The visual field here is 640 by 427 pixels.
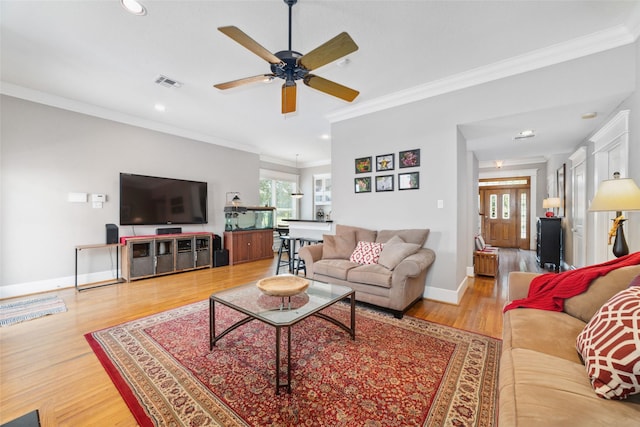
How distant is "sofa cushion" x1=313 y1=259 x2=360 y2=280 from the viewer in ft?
10.00

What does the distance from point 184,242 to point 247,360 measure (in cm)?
360

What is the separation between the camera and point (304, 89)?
11.2ft

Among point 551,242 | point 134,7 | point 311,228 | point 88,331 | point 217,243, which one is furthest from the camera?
point 217,243

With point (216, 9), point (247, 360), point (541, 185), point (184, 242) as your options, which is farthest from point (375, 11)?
point (541, 185)

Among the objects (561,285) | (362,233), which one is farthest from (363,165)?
(561,285)

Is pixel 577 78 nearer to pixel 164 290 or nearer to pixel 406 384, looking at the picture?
pixel 406 384

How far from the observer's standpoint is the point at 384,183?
3.78 meters

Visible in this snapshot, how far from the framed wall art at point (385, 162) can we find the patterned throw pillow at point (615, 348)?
2.73 metres

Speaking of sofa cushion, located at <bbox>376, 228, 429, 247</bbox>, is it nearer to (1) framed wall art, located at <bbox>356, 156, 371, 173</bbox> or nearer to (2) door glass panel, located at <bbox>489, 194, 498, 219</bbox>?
(1) framed wall art, located at <bbox>356, 156, 371, 173</bbox>

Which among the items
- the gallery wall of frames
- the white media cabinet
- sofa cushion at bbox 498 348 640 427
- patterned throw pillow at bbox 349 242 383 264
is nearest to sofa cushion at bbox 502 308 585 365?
sofa cushion at bbox 498 348 640 427

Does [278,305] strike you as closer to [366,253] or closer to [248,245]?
[366,253]

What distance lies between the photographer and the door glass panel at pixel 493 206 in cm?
812

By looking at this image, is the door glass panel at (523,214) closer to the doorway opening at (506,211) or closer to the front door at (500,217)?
the doorway opening at (506,211)

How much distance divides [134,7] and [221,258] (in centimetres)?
425
